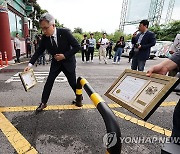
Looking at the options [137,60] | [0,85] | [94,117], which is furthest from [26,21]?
[94,117]

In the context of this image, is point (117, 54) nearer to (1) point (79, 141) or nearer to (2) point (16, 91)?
(2) point (16, 91)

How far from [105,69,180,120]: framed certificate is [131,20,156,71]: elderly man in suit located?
3.18 metres

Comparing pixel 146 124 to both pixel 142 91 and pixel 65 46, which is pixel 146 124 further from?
pixel 65 46

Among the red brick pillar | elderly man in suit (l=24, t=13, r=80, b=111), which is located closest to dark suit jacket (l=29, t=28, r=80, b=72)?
elderly man in suit (l=24, t=13, r=80, b=111)

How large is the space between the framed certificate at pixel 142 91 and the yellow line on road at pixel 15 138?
1320 mm

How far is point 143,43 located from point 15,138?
3648 millimetres

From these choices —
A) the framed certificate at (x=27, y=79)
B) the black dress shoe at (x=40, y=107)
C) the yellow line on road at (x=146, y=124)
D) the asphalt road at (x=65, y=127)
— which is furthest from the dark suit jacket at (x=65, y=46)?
the yellow line on road at (x=146, y=124)

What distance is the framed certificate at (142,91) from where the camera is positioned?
1229 mm

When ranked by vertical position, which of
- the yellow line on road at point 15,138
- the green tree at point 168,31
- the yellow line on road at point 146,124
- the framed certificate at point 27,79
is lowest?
the yellow line on road at point 15,138

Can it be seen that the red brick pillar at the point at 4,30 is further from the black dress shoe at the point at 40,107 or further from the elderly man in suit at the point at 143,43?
the black dress shoe at the point at 40,107

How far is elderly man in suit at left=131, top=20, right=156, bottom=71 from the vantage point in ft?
15.0

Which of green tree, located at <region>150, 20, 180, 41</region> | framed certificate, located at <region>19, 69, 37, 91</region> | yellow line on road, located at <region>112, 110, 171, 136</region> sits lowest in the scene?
yellow line on road, located at <region>112, 110, 171, 136</region>

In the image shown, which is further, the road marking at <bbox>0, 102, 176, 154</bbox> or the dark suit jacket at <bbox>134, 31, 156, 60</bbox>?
the dark suit jacket at <bbox>134, 31, 156, 60</bbox>

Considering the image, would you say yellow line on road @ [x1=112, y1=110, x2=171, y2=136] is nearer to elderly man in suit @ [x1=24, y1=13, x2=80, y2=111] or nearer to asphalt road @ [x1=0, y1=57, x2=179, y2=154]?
asphalt road @ [x1=0, y1=57, x2=179, y2=154]
